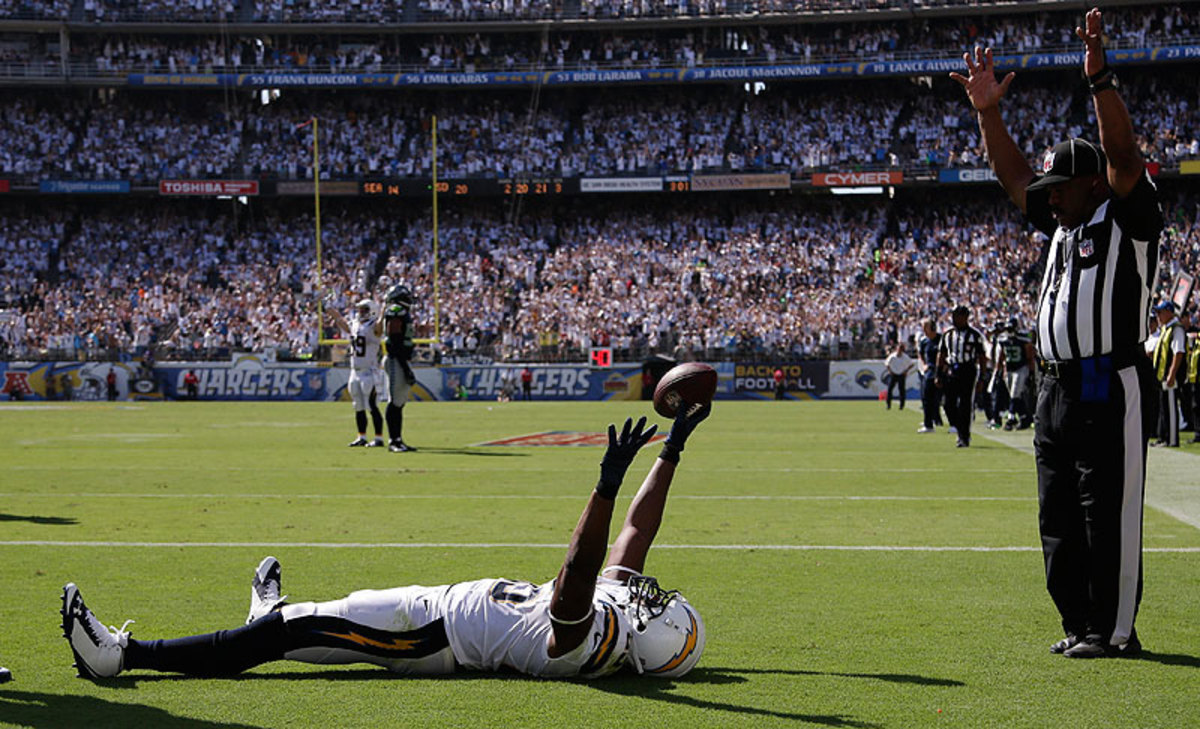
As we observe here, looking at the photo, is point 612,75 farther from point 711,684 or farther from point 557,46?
point 711,684

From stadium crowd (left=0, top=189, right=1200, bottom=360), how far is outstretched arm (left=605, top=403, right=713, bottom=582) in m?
34.9

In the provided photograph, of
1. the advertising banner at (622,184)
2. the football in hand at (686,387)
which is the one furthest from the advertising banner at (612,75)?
the football in hand at (686,387)

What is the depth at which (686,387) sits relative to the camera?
17.9 ft

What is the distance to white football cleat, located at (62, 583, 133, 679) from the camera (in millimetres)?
4801

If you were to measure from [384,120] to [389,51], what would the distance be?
2897 mm

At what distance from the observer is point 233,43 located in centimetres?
5309

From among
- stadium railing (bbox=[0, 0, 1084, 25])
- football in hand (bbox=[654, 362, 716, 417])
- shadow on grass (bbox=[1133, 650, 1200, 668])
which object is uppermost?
stadium railing (bbox=[0, 0, 1084, 25])

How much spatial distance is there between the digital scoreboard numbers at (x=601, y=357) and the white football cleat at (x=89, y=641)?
35.1 meters

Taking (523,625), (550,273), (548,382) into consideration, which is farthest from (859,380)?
(523,625)

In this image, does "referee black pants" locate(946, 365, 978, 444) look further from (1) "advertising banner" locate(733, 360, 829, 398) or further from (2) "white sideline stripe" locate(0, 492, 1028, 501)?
(1) "advertising banner" locate(733, 360, 829, 398)

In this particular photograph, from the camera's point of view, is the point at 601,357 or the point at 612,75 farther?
the point at 612,75

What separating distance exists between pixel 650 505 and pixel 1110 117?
2348 mm

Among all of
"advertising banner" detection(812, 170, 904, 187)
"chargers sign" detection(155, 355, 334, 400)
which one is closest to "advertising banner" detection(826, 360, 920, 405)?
"advertising banner" detection(812, 170, 904, 187)

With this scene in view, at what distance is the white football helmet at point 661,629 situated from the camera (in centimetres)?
502
